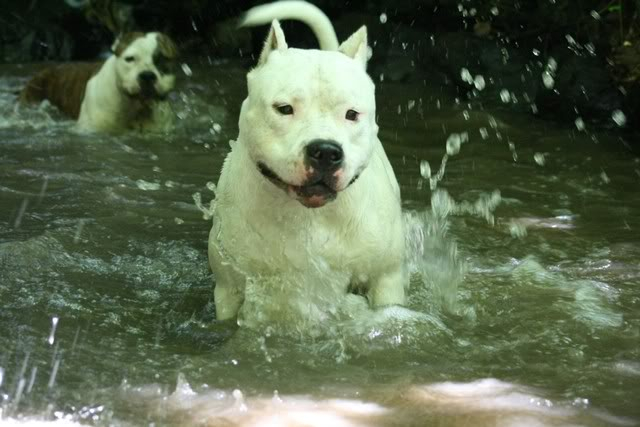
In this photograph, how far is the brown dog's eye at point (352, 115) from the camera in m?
3.15

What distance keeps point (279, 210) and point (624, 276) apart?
175 cm

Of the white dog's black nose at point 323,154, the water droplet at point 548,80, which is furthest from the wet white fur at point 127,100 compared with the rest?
the white dog's black nose at point 323,154

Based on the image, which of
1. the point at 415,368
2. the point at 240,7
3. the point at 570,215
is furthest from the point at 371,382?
the point at 240,7

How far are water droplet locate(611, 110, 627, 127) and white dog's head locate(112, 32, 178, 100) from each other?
3.65 m

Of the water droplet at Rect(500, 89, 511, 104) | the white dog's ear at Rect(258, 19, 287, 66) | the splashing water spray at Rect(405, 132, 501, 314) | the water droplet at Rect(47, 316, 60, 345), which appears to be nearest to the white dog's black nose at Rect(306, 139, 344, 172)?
the white dog's ear at Rect(258, 19, 287, 66)

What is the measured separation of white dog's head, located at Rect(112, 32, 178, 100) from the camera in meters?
7.71

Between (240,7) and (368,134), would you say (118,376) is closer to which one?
(368,134)

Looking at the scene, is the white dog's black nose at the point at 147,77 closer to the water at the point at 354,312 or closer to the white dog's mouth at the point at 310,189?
the water at the point at 354,312

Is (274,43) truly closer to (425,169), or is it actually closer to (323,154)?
(323,154)

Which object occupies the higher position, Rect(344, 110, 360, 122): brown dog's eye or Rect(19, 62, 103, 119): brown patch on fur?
Rect(19, 62, 103, 119): brown patch on fur

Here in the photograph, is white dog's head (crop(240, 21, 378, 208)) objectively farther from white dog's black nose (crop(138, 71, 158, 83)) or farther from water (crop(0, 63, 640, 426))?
white dog's black nose (crop(138, 71, 158, 83))

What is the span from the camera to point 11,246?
4270 millimetres

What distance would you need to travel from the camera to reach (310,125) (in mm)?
3078

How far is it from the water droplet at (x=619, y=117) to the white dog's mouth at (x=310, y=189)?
197 inches
